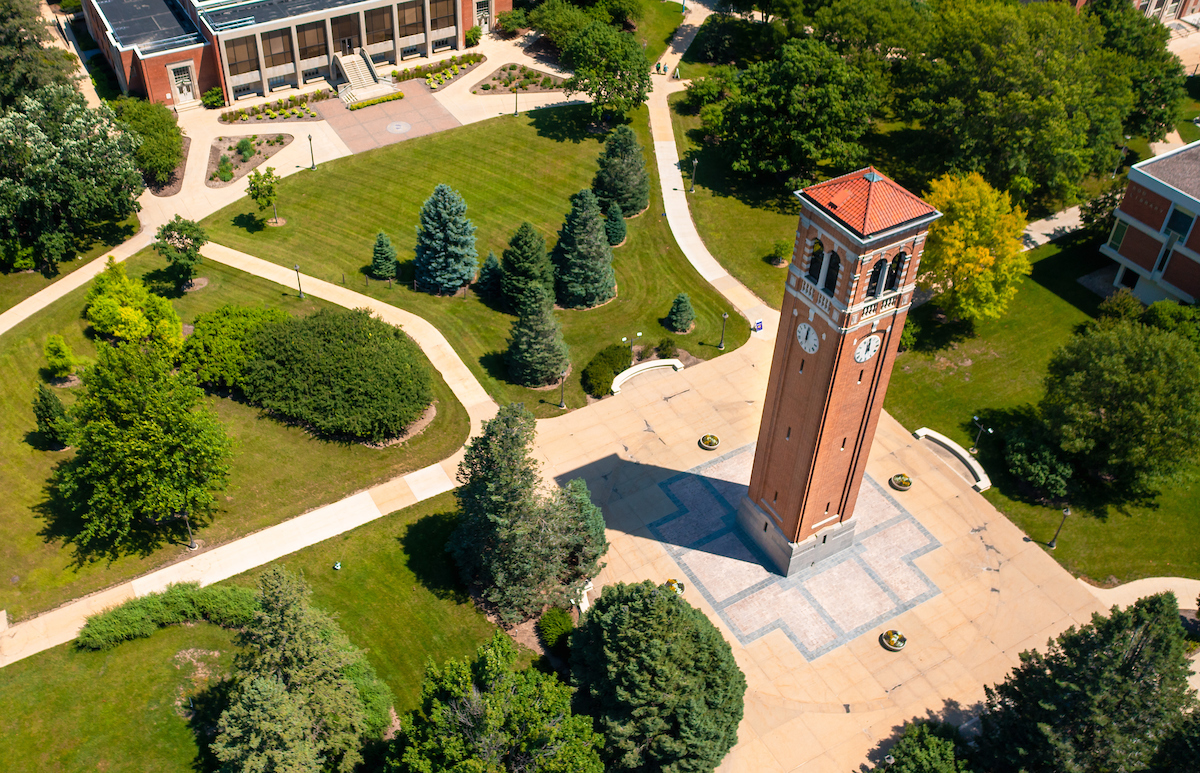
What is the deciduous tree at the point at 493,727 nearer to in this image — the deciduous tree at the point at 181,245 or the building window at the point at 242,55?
the deciduous tree at the point at 181,245

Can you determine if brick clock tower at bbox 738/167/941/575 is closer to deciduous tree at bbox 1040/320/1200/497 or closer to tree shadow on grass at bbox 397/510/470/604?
tree shadow on grass at bbox 397/510/470/604

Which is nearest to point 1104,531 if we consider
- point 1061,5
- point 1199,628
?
point 1199,628

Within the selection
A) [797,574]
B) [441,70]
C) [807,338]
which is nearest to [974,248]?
[797,574]

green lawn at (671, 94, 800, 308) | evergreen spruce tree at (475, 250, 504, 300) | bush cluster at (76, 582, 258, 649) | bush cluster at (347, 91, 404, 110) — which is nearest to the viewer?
bush cluster at (76, 582, 258, 649)

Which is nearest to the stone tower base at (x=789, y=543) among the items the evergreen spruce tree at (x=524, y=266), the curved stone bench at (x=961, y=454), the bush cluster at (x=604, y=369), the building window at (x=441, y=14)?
the curved stone bench at (x=961, y=454)

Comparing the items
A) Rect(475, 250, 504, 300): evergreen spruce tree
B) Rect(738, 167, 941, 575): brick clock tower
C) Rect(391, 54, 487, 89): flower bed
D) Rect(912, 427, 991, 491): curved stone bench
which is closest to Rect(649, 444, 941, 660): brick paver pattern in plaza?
Rect(738, 167, 941, 575): brick clock tower

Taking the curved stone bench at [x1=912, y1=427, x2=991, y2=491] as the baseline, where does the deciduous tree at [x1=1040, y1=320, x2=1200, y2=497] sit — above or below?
above
